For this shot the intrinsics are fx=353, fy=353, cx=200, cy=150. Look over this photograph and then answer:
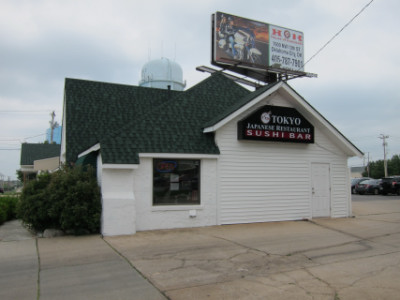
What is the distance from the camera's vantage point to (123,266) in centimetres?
667

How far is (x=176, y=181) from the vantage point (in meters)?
11.0

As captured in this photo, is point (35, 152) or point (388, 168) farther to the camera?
point (388, 168)

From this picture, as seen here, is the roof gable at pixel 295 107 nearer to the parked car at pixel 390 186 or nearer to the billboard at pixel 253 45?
the billboard at pixel 253 45

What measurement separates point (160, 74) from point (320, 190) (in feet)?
58.4

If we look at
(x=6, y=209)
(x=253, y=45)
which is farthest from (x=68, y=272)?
(x=253, y=45)

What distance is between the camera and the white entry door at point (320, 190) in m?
13.1

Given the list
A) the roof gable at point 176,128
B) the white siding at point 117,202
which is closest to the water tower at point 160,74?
the roof gable at point 176,128

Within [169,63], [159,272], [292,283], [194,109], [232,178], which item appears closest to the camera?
[292,283]

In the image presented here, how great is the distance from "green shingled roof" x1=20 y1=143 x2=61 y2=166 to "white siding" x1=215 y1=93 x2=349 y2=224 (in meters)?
25.4

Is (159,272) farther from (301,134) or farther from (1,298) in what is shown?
(301,134)

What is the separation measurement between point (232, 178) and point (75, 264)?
6094mm

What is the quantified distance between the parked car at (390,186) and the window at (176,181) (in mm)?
24979

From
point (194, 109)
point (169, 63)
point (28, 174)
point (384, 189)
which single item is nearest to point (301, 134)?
point (194, 109)

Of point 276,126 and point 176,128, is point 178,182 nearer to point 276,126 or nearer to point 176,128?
point 176,128
